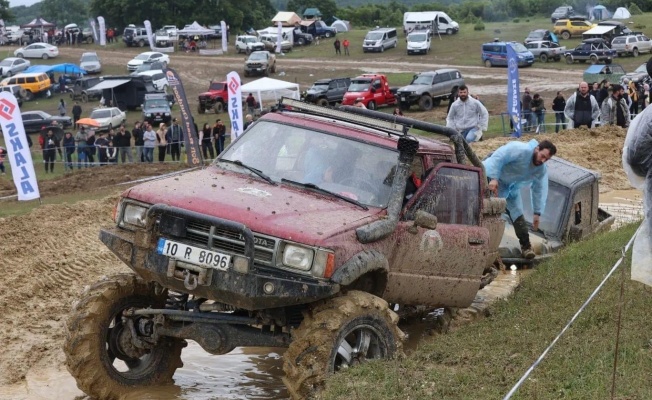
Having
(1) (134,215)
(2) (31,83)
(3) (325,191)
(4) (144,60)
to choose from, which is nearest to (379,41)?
(4) (144,60)

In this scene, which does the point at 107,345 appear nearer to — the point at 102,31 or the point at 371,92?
the point at 371,92

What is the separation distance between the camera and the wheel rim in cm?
795

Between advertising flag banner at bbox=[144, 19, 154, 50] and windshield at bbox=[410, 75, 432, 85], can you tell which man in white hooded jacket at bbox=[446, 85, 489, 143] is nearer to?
windshield at bbox=[410, 75, 432, 85]

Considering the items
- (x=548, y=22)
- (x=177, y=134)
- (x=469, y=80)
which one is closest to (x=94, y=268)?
(x=177, y=134)

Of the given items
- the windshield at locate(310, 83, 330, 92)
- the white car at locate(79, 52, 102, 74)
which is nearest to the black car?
the windshield at locate(310, 83, 330, 92)

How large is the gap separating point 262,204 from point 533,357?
2329 mm

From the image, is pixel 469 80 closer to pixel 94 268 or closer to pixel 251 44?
pixel 251 44

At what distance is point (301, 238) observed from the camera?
764 cm

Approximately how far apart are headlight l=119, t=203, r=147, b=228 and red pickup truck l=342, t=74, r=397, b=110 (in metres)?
33.6

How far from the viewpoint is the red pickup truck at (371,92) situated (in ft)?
138

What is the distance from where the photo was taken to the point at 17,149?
62.5ft

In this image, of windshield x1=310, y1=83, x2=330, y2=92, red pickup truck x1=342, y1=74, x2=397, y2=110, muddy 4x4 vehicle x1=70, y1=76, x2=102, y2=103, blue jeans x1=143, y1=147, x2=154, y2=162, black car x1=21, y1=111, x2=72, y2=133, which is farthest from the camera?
muddy 4x4 vehicle x1=70, y1=76, x2=102, y2=103

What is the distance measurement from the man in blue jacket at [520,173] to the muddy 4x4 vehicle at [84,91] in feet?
137

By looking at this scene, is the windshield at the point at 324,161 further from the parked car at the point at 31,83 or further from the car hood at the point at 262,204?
the parked car at the point at 31,83
